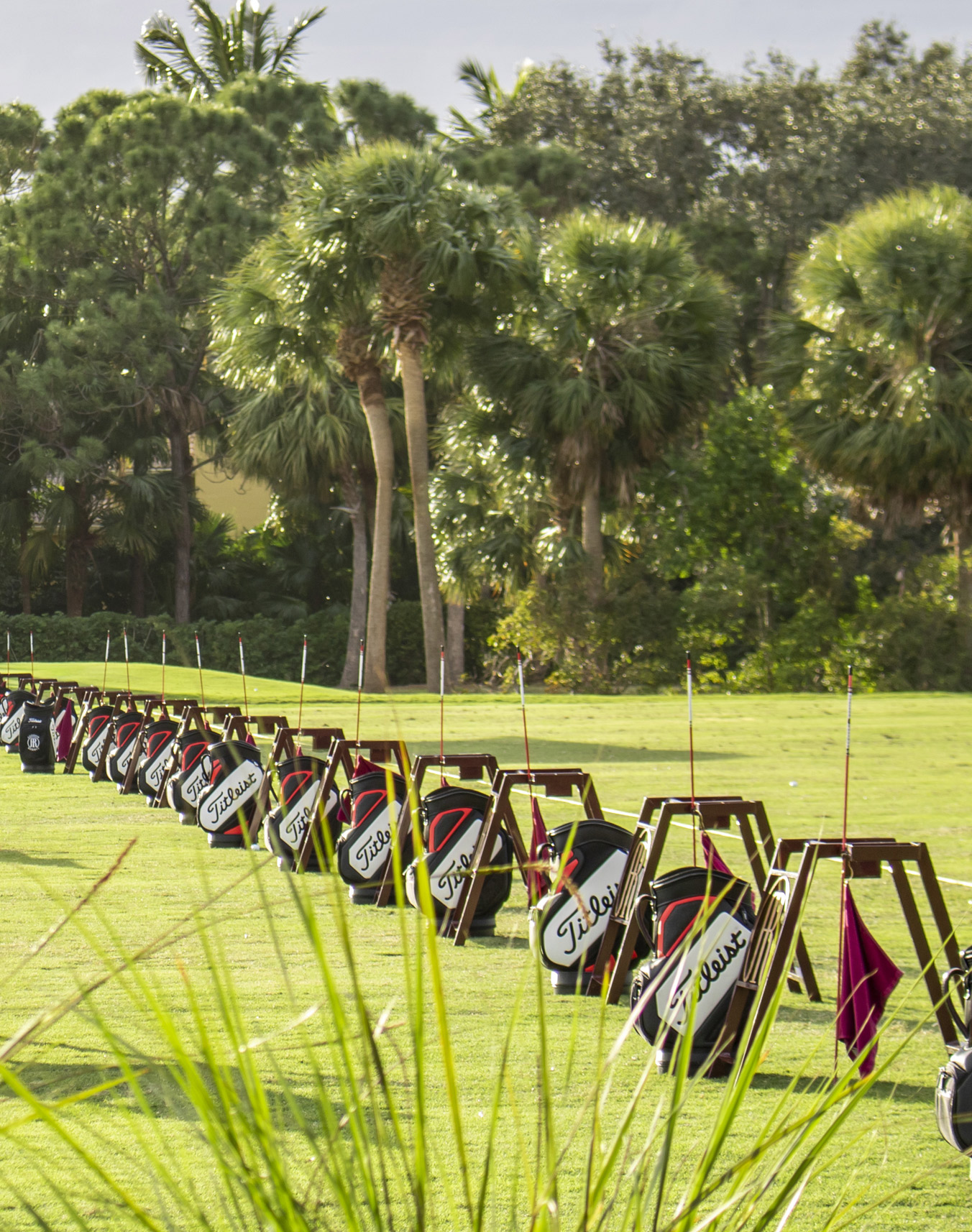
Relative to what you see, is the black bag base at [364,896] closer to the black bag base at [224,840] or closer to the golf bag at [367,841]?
the golf bag at [367,841]

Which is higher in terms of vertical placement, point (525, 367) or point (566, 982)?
point (525, 367)

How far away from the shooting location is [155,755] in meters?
10.2

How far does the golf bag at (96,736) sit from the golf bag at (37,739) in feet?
2.00

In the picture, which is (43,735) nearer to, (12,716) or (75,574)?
(12,716)

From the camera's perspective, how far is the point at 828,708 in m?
18.4

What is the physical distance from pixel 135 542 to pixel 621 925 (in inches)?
1177

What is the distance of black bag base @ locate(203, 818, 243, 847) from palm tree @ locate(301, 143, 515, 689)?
55.6ft

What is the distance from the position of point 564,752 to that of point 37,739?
4.40 meters

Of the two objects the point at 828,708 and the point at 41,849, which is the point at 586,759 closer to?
the point at 41,849

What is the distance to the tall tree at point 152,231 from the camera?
33.0 meters

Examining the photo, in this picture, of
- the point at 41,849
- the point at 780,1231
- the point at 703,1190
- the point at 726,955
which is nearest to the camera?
the point at 703,1190

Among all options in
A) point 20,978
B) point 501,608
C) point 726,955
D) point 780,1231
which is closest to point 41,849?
point 20,978

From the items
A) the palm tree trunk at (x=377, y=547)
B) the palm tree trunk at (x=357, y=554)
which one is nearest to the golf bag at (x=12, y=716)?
the palm tree trunk at (x=377, y=547)

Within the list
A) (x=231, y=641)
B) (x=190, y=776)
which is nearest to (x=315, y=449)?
(x=231, y=641)
